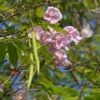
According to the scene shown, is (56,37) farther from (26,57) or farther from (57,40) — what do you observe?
(26,57)

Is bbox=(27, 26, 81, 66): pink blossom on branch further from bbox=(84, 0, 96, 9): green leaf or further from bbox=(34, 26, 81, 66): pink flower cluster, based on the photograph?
bbox=(84, 0, 96, 9): green leaf

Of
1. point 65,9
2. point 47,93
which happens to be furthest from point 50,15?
point 65,9

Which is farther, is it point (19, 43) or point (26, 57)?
point (26, 57)

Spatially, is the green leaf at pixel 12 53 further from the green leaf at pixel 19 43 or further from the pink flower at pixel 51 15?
the pink flower at pixel 51 15

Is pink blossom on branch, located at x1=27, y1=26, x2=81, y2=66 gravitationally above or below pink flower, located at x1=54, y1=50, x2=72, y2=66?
above

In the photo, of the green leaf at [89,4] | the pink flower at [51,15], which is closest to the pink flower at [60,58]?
the pink flower at [51,15]

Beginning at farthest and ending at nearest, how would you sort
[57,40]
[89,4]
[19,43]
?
[89,4], [57,40], [19,43]

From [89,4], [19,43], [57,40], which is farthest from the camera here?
[89,4]

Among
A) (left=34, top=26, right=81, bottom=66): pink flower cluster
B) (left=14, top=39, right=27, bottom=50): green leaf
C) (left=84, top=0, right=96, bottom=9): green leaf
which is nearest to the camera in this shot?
(left=14, top=39, right=27, bottom=50): green leaf

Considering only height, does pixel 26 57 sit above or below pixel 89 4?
below

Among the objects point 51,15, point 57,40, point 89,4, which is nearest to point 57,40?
point 57,40

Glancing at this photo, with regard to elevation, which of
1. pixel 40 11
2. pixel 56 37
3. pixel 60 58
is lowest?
pixel 60 58

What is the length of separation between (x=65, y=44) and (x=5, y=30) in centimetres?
27

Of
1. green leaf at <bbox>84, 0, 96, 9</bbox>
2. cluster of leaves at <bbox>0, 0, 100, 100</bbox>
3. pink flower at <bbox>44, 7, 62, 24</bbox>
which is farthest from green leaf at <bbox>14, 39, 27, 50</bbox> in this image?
green leaf at <bbox>84, 0, 96, 9</bbox>
